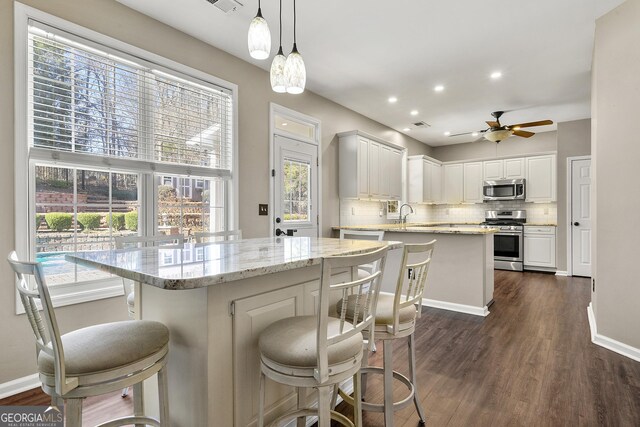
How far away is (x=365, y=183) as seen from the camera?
5160mm

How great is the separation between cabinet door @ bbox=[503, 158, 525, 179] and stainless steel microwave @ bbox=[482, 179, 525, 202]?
0.57 feet

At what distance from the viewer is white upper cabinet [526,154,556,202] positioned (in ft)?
21.2

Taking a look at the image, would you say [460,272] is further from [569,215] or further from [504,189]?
[504,189]

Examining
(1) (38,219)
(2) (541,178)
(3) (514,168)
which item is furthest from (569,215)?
(1) (38,219)

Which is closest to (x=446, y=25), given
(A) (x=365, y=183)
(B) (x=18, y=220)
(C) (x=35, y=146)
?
(A) (x=365, y=183)

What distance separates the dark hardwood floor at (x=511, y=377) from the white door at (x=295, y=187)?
186 cm

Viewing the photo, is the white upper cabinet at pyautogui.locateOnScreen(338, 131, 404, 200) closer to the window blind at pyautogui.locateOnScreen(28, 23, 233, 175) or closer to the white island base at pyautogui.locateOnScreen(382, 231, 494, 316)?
the white island base at pyautogui.locateOnScreen(382, 231, 494, 316)

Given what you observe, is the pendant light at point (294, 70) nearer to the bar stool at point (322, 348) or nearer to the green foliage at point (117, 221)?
the bar stool at point (322, 348)

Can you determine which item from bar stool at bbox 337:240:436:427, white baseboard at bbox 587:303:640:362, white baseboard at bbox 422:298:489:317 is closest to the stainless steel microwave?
white baseboard at bbox 422:298:489:317

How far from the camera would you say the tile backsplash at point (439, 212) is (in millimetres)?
5457

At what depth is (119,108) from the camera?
8.77 ft

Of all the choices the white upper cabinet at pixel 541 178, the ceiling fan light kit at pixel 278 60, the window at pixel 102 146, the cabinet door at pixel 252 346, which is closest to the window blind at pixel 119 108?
the window at pixel 102 146

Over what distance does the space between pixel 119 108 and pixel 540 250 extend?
23.0 ft

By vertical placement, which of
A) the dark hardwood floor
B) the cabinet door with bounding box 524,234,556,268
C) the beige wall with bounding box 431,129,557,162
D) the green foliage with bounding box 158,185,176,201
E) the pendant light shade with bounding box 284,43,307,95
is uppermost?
the beige wall with bounding box 431,129,557,162
